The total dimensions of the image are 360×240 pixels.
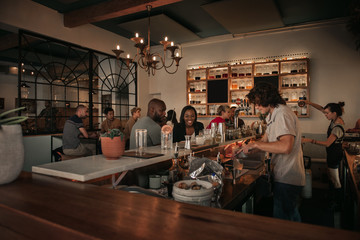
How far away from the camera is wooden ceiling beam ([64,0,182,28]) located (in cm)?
432

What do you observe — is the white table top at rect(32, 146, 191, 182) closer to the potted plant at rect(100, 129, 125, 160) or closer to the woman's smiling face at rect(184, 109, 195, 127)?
the potted plant at rect(100, 129, 125, 160)

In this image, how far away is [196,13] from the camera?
212 inches

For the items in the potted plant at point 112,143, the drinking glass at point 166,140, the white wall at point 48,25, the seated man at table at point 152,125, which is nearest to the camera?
the potted plant at point 112,143

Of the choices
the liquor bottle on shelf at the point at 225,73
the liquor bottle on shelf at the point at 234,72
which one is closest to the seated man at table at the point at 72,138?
the liquor bottle on shelf at the point at 225,73

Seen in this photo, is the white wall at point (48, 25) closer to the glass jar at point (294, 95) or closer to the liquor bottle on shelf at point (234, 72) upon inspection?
the liquor bottle on shelf at point (234, 72)

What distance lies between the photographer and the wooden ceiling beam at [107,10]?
432 centimetres

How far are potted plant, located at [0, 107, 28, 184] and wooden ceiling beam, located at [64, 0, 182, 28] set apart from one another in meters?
3.65

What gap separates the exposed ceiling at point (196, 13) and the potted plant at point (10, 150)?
144 inches

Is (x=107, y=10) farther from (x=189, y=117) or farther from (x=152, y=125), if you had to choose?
(x=152, y=125)

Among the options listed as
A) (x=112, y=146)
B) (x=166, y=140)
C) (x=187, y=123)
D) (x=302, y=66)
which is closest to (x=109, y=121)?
(x=187, y=123)

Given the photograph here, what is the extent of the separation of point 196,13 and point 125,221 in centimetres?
538

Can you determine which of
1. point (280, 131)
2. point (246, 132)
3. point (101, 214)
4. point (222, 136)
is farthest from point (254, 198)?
point (246, 132)

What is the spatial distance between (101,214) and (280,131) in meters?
1.62

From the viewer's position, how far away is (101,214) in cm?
79
